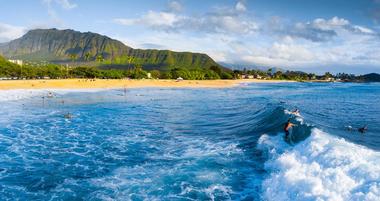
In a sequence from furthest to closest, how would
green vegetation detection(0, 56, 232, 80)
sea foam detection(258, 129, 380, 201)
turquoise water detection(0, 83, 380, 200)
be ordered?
green vegetation detection(0, 56, 232, 80) < turquoise water detection(0, 83, 380, 200) < sea foam detection(258, 129, 380, 201)

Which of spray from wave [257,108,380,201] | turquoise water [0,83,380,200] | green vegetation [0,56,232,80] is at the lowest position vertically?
turquoise water [0,83,380,200]

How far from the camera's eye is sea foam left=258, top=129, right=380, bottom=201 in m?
13.8

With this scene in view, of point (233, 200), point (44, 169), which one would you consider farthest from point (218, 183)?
point (44, 169)

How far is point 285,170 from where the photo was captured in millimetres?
18078

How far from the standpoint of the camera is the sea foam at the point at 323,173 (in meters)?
13.8

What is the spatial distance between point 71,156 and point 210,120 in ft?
64.2

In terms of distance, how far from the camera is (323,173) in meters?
15.9

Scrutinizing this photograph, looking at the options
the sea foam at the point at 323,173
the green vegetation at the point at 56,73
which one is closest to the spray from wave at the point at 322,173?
the sea foam at the point at 323,173

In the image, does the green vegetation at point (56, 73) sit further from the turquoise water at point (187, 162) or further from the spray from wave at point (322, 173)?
the spray from wave at point (322, 173)

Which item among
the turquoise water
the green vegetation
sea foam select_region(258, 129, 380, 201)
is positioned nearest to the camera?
sea foam select_region(258, 129, 380, 201)

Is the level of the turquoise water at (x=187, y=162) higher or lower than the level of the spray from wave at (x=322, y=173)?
lower

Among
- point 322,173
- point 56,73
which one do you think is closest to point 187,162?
point 322,173

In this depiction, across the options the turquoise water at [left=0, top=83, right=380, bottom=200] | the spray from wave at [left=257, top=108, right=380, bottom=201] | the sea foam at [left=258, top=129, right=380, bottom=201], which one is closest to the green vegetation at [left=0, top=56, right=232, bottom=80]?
the turquoise water at [left=0, top=83, right=380, bottom=200]

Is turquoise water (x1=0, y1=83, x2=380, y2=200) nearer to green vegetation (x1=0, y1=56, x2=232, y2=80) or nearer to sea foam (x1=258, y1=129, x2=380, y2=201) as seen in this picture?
sea foam (x1=258, y1=129, x2=380, y2=201)
